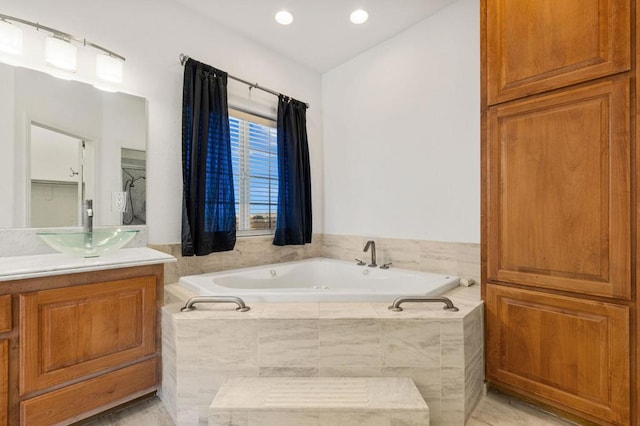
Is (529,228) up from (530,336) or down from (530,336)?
up

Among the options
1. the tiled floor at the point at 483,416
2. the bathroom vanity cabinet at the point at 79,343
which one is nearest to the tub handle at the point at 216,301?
the bathroom vanity cabinet at the point at 79,343

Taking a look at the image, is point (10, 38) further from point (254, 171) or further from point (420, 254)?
point (420, 254)

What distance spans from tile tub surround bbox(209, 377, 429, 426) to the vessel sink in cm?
100

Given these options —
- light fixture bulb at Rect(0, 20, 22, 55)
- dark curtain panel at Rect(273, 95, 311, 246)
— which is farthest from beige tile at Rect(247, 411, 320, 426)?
light fixture bulb at Rect(0, 20, 22, 55)

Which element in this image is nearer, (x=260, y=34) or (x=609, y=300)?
(x=609, y=300)

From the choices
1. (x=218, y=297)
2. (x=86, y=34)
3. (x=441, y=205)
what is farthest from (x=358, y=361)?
(x=86, y=34)

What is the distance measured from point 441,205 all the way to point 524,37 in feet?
3.84

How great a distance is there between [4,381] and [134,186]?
117cm

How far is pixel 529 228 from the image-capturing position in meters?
1.60

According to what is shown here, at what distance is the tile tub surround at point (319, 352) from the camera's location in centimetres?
146

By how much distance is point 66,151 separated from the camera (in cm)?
176

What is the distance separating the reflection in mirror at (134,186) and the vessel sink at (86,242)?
31cm

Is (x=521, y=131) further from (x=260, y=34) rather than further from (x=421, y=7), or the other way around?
(x=260, y=34)

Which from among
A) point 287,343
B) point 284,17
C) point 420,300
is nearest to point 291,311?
point 287,343
